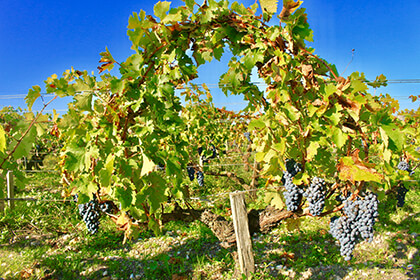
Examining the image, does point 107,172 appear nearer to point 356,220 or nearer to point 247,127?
point 247,127

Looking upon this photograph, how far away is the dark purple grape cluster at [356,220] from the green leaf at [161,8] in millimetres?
1609

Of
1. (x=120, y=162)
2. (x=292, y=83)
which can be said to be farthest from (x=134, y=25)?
(x=292, y=83)

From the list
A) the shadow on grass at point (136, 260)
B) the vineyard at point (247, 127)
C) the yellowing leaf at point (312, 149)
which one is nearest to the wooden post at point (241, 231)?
the vineyard at point (247, 127)

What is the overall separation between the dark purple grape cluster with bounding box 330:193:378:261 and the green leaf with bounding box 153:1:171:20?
5.28 feet

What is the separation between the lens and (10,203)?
4.98 metres

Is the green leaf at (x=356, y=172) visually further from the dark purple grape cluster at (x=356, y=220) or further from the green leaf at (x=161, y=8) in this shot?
the green leaf at (x=161, y=8)

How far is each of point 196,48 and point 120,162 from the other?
0.87 meters

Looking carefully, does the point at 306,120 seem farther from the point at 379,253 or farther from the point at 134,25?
the point at 379,253

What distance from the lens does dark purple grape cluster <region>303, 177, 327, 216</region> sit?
6.14ft

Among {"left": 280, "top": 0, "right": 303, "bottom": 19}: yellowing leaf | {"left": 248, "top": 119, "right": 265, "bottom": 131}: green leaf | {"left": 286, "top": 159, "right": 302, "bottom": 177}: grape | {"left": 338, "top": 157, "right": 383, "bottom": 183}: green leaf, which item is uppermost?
{"left": 280, "top": 0, "right": 303, "bottom": 19}: yellowing leaf

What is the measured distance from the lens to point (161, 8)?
1.56 m

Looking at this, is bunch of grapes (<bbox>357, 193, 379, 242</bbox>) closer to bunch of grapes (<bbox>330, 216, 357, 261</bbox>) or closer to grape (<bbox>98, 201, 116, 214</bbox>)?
bunch of grapes (<bbox>330, 216, 357, 261</bbox>)

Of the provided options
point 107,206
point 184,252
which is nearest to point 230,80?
point 107,206

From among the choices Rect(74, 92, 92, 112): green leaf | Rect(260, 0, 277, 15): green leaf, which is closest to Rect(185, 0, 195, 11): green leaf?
Rect(260, 0, 277, 15): green leaf
